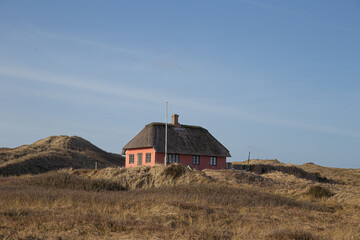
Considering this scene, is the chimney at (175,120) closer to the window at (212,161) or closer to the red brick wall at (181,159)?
the red brick wall at (181,159)

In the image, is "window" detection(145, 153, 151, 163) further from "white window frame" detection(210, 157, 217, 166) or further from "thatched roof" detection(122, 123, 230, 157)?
"white window frame" detection(210, 157, 217, 166)

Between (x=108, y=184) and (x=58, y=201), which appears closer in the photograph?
(x=58, y=201)

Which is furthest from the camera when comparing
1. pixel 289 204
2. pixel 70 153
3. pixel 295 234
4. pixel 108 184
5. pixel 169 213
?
pixel 70 153

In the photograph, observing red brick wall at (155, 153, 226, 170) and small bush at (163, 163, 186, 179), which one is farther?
red brick wall at (155, 153, 226, 170)

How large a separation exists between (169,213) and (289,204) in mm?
8086

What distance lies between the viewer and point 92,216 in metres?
12.2

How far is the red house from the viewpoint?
40.5m

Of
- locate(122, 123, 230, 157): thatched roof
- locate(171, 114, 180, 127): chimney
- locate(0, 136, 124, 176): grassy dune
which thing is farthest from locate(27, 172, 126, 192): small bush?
locate(0, 136, 124, 176): grassy dune

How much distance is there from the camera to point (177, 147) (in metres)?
41.0

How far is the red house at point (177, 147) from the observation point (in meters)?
40.5

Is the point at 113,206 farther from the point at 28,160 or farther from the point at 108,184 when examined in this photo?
the point at 28,160

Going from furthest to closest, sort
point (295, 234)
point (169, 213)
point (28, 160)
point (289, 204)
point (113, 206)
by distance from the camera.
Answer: point (28, 160), point (289, 204), point (113, 206), point (169, 213), point (295, 234)

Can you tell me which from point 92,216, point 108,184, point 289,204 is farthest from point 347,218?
point 108,184

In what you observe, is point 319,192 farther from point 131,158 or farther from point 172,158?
point 131,158
